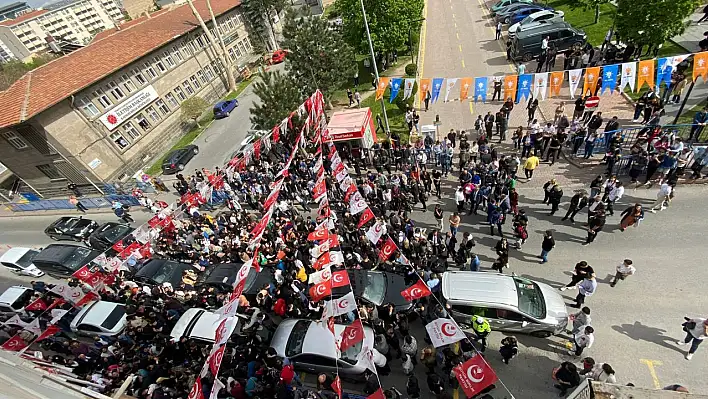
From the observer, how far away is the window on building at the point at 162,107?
33438 millimetres

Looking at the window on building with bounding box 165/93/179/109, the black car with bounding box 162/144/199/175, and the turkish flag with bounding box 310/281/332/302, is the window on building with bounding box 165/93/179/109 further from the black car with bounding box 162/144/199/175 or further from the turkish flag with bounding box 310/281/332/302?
the turkish flag with bounding box 310/281/332/302

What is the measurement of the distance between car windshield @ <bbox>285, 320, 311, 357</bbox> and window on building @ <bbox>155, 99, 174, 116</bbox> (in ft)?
104

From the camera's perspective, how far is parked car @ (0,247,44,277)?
18.0 meters

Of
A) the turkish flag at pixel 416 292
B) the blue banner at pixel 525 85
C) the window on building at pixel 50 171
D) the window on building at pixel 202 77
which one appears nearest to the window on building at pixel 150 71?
the window on building at pixel 202 77

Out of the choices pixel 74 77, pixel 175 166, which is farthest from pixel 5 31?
pixel 175 166

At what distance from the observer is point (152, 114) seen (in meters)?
32.7

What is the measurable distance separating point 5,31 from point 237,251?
136 metres

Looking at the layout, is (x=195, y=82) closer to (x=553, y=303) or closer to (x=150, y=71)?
(x=150, y=71)

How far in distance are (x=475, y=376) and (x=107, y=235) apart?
19201 millimetres

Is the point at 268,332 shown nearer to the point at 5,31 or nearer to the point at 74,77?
the point at 74,77

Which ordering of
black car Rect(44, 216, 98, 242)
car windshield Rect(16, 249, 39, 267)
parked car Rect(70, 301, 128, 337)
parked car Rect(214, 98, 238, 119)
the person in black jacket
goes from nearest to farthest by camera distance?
the person in black jacket → parked car Rect(70, 301, 128, 337) → car windshield Rect(16, 249, 39, 267) → black car Rect(44, 216, 98, 242) → parked car Rect(214, 98, 238, 119)

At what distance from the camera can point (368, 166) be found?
65.1 feet

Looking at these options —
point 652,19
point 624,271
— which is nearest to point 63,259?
point 624,271

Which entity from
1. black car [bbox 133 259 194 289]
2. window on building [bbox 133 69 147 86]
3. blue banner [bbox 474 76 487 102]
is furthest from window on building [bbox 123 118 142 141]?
blue banner [bbox 474 76 487 102]
